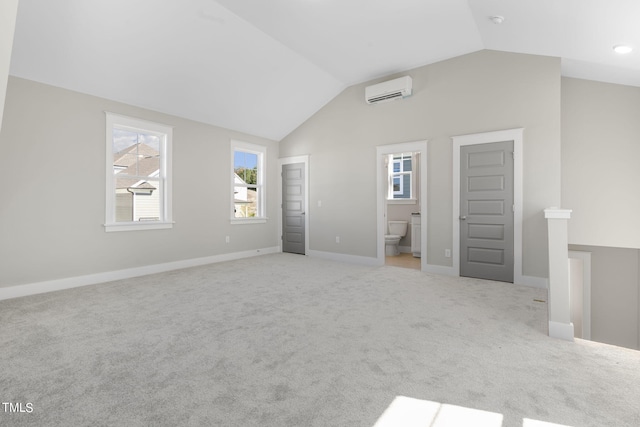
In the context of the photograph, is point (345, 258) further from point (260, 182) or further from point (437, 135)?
point (437, 135)

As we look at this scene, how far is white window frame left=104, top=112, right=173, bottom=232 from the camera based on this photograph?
4.30m

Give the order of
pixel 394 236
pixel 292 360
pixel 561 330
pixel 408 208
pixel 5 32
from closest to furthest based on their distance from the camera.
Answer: pixel 5 32, pixel 292 360, pixel 561 330, pixel 394 236, pixel 408 208

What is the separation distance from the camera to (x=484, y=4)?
124 inches

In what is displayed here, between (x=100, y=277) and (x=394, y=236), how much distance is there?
532 centimetres

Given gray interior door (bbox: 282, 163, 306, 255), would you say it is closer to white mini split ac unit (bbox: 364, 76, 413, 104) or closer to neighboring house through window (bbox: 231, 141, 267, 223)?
neighboring house through window (bbox: 231, 141, 267, 223)

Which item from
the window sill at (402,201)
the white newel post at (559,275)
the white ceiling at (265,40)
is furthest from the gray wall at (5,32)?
the window sill at (402,201)

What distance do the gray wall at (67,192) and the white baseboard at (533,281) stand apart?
5036 mm

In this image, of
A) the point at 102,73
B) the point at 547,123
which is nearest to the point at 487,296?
the point at 547,123

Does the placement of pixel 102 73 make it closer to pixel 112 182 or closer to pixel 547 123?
pixel 112 182

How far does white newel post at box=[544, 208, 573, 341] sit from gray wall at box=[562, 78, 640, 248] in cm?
222

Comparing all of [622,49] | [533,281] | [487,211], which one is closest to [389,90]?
[487,211]

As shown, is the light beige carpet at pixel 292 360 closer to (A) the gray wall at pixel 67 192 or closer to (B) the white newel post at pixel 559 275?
(B) the white newel post at pixel 559 275

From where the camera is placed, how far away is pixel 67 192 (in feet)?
12.9

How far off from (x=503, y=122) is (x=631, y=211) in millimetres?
1896
